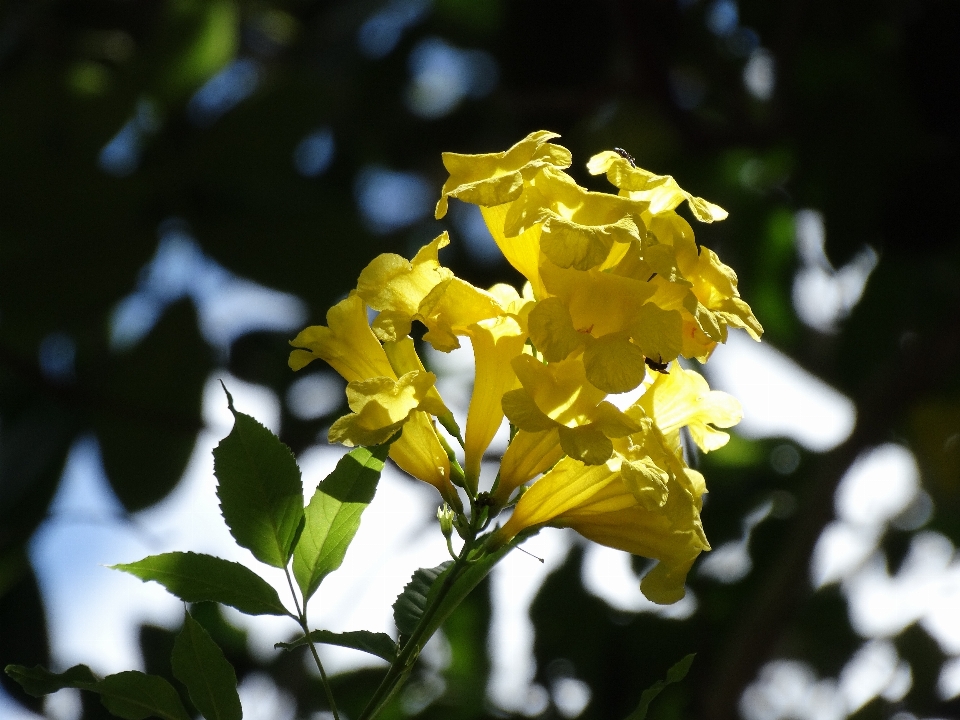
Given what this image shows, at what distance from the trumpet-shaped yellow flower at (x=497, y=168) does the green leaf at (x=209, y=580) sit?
1.45ft

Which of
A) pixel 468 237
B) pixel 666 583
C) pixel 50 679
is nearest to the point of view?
pixel 50 679

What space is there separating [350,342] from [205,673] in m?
0.38

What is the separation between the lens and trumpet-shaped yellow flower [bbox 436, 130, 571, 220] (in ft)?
3.04

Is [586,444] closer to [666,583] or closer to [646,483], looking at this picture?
[646,483]

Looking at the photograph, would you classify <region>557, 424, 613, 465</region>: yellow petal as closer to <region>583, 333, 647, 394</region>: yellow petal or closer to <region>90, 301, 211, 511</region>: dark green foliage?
<region>583, 333, 647, 394</region>: yellow petal

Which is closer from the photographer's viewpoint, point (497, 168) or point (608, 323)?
point (608, 323)

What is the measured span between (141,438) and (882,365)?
217cm

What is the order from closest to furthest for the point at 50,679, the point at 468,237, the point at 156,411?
the point at 50,679, the point at 156,411, the point at 468,237

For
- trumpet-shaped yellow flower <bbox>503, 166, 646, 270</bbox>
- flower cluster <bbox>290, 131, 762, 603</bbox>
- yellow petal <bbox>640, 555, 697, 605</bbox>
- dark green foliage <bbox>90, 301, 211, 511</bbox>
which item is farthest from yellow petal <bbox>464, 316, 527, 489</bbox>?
dark green foliage <bbox>90, 301, 211, 511</bbox>

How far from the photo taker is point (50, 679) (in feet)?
2.67

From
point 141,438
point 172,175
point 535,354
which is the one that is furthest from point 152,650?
point 535,354

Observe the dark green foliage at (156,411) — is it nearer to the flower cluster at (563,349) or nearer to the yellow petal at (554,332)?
the flower cluster at (563,349)

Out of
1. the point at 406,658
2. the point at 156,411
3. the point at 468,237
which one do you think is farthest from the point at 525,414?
the point at 468,237

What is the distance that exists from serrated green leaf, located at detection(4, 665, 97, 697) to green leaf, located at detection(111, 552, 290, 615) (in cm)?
11
